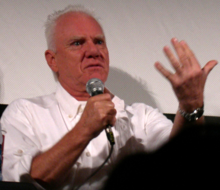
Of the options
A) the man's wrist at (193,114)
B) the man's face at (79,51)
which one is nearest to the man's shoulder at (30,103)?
the man's face at (79,51)

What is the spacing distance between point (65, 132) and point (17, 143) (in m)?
0.22

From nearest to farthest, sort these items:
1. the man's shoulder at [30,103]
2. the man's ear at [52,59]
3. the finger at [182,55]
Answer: the finger at [182,55]
the man's shoulder at [30,103]
the man's ear at [52,59]

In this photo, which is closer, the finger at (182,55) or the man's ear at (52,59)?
the finger at (182,55)

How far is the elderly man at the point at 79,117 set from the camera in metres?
1.01

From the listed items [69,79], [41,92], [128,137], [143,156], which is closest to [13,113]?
[69,79]

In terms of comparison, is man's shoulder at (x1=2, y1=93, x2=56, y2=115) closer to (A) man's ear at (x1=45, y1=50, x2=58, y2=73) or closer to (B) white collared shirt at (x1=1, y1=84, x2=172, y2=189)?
(B) white collared shirt at (x1=1, y1=84, x2=172, y2=189)

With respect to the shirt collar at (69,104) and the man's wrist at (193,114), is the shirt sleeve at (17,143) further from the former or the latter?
the man's wrist at (193,114)

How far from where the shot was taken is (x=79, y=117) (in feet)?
4.55

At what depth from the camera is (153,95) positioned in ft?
5.93

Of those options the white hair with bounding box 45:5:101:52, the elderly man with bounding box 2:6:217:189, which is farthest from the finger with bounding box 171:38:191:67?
the white hair with bounding box 45:5:101:52

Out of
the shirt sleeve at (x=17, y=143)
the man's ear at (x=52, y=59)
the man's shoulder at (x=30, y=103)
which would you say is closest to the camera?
the shirt sleeve at (x=17, y=143)

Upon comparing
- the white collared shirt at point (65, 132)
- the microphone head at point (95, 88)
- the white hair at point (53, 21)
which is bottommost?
the white collared shirt at point (65, 132)

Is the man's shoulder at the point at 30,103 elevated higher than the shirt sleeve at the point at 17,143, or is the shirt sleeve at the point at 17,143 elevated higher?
the man's shoulder at the point at 30,103

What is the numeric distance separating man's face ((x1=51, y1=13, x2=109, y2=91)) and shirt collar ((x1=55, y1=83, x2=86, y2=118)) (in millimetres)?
52
